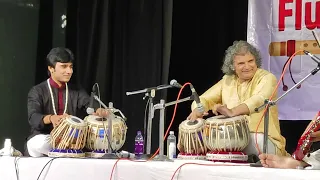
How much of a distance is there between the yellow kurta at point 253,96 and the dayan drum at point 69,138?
74 centimetres

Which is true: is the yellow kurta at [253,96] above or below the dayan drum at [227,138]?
above

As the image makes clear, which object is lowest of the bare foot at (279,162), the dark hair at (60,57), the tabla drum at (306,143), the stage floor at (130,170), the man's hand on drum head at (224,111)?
the stage floor at (130,170)

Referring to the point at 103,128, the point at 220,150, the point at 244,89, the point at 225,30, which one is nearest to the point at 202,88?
the point at 225,30

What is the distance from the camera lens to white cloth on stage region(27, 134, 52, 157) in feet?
12.4

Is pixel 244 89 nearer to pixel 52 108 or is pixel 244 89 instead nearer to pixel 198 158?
pixel 198 158

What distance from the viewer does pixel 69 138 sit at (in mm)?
3482

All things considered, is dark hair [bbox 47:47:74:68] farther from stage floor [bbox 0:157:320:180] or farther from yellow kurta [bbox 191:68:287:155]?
yellow kurta [bbox 191:68:287:155]

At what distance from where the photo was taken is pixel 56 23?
18.1ft

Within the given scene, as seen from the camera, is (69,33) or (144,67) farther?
(69,33)

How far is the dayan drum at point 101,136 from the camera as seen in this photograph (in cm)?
352

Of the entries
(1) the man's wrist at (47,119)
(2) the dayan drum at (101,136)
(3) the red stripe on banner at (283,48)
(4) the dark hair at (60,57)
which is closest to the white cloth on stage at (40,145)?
(1) the man's wrist at (47,119)

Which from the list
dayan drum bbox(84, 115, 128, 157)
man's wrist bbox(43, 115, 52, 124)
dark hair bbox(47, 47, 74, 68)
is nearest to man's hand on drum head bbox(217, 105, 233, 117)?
dayan drum bbox(84, 115, 128, 157)

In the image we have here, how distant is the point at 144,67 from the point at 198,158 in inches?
70.4

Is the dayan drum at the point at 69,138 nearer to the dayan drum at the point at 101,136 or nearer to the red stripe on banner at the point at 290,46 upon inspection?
the dayan drum at the point at 101,136
